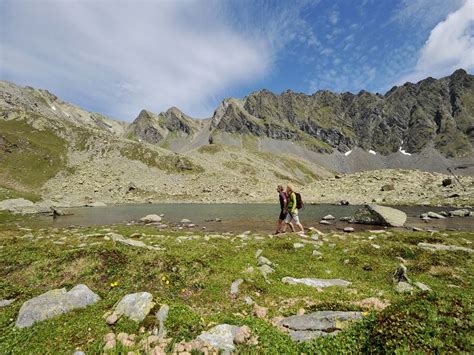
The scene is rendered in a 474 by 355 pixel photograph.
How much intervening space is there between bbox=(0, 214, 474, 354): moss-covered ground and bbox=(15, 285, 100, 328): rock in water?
1.27 ft

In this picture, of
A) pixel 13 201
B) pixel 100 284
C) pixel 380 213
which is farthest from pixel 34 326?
pixel 13 201

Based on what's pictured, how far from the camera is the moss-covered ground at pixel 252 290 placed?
658 cm

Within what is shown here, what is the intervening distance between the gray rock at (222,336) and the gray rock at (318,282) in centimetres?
687

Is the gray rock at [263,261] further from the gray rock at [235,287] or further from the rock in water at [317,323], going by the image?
the rock in water at [317,323]

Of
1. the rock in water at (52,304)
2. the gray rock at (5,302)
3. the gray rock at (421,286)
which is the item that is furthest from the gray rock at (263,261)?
the gray rock at (5,302)

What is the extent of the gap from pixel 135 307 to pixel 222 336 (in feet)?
10.8

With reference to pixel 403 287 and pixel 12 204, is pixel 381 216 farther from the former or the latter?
pixel 12 204

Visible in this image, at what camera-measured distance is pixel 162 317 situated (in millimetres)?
9102

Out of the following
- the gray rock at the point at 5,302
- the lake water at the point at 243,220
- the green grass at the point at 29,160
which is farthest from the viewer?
the green grass at the point at 29,160

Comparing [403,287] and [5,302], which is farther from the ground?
[403,287]

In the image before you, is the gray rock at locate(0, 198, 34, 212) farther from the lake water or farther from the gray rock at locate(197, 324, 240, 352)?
the gray rock at locate(197, 324, 240, 352)

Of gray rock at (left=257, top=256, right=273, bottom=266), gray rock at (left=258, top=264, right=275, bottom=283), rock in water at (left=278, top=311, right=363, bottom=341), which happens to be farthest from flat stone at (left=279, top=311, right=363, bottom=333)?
gray rock at (left=257, top=256, right=273, bottom=266)

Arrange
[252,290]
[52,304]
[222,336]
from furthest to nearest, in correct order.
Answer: [252,290]
[52,304]
[222,336]

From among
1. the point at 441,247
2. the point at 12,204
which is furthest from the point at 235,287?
the point at 12,204
